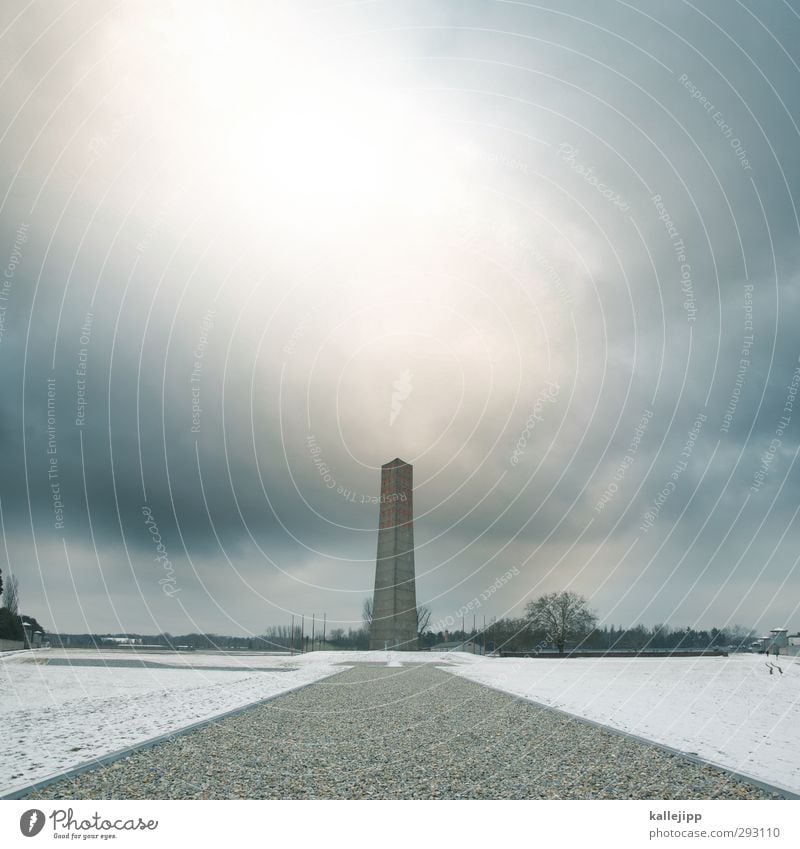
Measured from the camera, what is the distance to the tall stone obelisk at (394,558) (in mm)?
61250

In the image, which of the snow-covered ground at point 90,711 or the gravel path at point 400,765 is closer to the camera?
the gravel path at point 400,765

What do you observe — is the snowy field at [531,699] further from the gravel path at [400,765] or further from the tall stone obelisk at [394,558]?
the tall stone obelisk at [394,558]

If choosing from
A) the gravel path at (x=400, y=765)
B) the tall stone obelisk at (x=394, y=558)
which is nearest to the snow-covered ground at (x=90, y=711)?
the gravel path at (x=400, y=765)

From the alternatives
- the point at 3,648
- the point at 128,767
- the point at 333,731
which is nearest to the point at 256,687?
the point at 333,731

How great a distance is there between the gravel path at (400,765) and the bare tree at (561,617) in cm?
7377

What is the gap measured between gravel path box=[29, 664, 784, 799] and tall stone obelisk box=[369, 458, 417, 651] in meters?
47.3

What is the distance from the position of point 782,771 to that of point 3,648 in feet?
181

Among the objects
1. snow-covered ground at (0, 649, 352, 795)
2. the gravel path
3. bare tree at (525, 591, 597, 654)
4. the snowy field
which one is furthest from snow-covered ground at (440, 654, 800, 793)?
bare tree at (525, 591, 597, 654)

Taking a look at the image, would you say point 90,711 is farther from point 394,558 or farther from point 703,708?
point 394,558

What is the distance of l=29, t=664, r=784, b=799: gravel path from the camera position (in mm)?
7184
